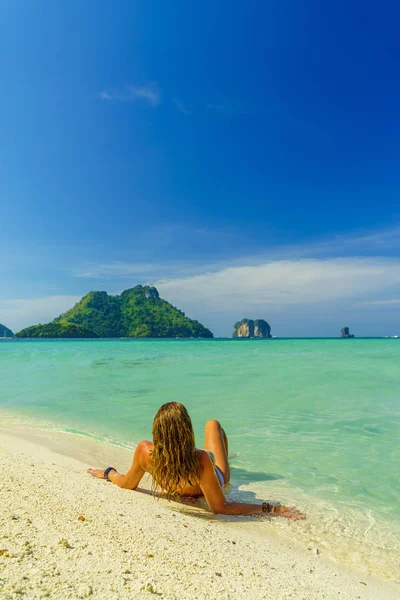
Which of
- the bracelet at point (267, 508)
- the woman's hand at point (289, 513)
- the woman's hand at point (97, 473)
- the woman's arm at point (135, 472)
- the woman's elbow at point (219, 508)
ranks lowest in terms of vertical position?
the woman's hand at point (289, 513)

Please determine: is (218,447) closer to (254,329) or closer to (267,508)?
(267,508)

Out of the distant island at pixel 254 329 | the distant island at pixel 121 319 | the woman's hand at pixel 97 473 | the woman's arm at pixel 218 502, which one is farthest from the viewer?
the distant island at pixel 254 329

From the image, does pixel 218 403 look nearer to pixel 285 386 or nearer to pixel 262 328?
pixel 285 386

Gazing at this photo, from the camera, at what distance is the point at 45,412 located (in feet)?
31.6

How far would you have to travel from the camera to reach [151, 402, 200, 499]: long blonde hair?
3.72m

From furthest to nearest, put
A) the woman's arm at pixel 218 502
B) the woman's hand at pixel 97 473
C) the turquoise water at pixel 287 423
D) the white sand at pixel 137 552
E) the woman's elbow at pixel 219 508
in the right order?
the turquoise water at pixel 287 423 < the woman's hand at pixel 97 473 < the woman's elbow at pixel 219 508 < the woman's arm at pixel 218 502 < the white sand at pixel 137 552

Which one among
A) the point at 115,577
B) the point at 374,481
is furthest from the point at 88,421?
the point at 115,577

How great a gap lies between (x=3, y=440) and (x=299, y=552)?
471cm

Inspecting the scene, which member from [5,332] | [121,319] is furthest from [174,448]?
[5,332]

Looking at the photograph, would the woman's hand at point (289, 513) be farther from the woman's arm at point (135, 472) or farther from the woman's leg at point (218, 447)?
the woman's arm at point (135, 472)

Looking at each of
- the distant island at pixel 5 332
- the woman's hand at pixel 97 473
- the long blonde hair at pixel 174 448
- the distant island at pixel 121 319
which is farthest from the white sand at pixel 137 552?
the distant island at pixel 5 332

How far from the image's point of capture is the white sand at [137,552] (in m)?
2.07

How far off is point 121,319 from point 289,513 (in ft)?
441

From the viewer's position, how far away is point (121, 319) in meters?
136
